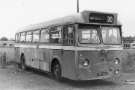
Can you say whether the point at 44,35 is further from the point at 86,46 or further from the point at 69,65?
the point at 86,46

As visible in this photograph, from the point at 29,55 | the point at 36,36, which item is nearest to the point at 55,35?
the point at 36,36

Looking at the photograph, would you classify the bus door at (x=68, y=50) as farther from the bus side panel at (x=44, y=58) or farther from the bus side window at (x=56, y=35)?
the bus side panel at (x=44, y=58)

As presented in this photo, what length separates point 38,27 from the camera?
16469 millimetres

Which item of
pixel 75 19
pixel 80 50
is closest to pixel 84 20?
pixel 75 19

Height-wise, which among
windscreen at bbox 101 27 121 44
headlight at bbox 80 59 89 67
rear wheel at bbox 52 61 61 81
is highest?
windscreen at bbox 101 27 121 44

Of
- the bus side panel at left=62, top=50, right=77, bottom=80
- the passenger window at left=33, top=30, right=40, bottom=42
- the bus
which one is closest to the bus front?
the bus

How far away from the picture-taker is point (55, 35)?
13.7 meters

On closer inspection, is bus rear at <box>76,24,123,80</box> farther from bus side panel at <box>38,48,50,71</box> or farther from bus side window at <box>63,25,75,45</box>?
bus side panel at <box>38,48,50,71</box>

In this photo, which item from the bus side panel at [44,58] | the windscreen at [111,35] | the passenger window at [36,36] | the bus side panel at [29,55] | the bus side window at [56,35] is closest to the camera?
the windscreen at [111,35]

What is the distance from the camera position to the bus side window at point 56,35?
13232mm

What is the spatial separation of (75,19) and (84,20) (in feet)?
1.20

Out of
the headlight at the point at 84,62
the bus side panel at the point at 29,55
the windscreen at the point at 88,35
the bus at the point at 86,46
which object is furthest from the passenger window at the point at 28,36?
the headlight at the point at 84,62

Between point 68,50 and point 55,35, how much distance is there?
1736mm

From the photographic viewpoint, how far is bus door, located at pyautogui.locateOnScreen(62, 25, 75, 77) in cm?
1191
